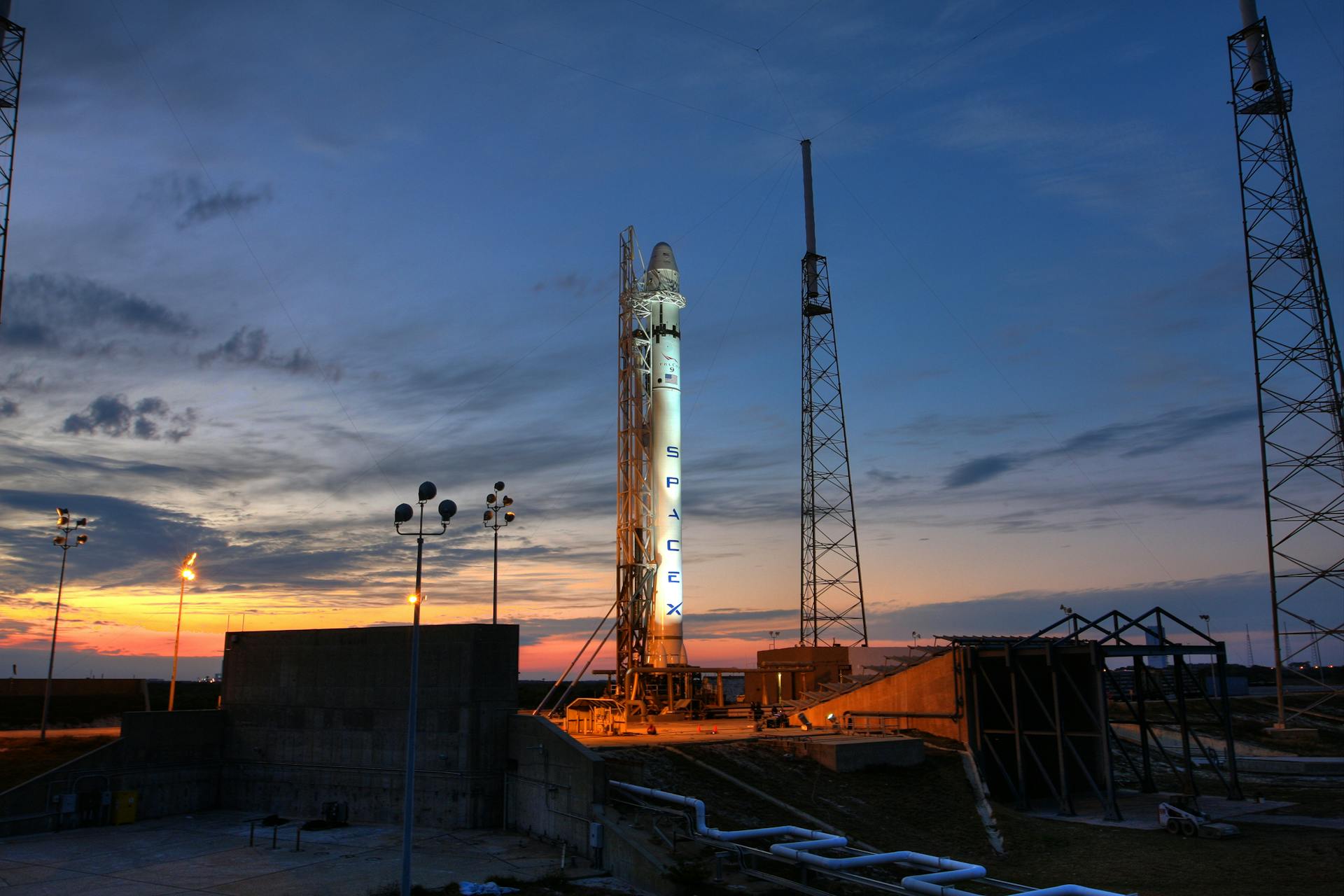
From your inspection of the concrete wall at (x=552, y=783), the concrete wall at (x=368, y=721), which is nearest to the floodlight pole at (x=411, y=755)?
the concrete wall at (x=552, y=783)

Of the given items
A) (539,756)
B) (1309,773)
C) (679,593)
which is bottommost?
(1309,773)

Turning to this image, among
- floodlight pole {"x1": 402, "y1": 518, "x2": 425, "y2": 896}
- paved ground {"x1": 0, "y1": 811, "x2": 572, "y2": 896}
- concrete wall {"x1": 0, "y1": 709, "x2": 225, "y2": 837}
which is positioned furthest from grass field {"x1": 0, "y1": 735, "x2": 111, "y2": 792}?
floodlight pole {"x1": 402, "y1": 518, "x2": 425, "y2": 896}

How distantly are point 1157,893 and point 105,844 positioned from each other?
3292cm

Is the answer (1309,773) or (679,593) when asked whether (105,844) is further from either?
(1309,773)

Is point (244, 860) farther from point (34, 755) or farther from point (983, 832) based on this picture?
point (983, 832)

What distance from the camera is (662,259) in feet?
214

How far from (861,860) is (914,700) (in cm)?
2630

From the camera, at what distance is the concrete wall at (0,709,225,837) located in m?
34.5

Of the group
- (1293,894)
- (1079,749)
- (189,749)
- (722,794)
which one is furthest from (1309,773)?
(189,749)

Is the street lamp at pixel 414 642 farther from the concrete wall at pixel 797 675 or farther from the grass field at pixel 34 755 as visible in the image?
→ the concrete wall at pixel 797 675

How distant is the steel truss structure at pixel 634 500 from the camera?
5900 cm

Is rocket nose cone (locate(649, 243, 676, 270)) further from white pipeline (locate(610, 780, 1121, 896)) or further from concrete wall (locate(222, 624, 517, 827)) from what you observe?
white pipeline (locate(610, 780, 1121, 896))

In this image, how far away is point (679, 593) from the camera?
60.2 metres

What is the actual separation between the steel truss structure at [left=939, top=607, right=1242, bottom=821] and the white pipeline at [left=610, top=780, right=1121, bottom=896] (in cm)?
1626
